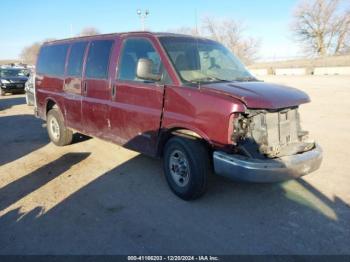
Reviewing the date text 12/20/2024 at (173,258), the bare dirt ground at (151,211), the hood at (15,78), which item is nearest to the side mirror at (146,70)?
the bare dirt ground at (151,211)

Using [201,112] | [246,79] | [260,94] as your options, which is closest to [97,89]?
[201,112]

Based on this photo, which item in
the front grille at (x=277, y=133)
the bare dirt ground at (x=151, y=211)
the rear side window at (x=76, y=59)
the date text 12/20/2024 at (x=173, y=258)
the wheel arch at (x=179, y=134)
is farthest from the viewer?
the rear side window at (x=76, y=59)

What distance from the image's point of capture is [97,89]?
5762mm

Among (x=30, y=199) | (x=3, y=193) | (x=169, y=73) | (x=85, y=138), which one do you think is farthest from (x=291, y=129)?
(x=85, y=138)

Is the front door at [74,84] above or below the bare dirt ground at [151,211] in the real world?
above

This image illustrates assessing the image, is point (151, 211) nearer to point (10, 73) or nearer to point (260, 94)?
point (260, 94)

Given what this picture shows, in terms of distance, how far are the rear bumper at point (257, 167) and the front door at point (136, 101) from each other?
1.20m

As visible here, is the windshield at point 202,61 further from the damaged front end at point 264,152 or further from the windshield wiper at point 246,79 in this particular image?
the damaged front end at point 264,152

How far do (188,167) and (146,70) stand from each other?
141cm

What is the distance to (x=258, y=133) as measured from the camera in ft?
13.5

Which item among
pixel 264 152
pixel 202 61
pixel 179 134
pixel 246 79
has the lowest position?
pixel 264 152

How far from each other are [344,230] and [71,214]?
10.5 ft

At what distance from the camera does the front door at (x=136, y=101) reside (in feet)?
15.6

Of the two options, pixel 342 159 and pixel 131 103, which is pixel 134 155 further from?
pixel 342 159
